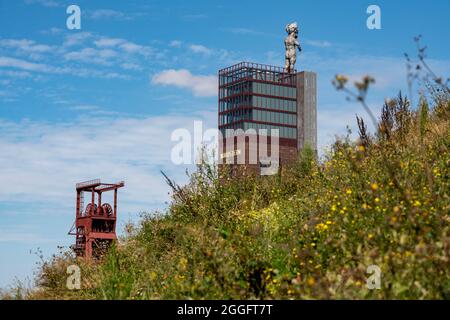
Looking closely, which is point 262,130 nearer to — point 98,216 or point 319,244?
point 98,216

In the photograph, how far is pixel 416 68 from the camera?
9.58 meters

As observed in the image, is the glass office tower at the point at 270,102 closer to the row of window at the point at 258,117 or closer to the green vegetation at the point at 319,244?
the row of window at the point at 258,117

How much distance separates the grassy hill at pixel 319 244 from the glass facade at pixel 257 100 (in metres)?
108

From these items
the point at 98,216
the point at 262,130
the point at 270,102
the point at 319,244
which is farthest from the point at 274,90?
the point at 319,244

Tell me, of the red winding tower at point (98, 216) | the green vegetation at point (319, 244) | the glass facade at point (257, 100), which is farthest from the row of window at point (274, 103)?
the green vegetation at point (319, 244)

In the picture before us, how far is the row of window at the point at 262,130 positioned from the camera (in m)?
122

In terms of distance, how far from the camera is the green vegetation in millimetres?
7512

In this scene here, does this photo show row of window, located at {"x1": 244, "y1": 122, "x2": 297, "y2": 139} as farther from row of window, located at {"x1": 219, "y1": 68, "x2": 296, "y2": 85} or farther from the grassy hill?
the grassy hill

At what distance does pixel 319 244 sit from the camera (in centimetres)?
930

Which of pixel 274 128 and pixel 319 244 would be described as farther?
pixel 274 128

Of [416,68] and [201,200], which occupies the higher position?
[416,68]

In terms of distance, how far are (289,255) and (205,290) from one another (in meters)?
1.80
